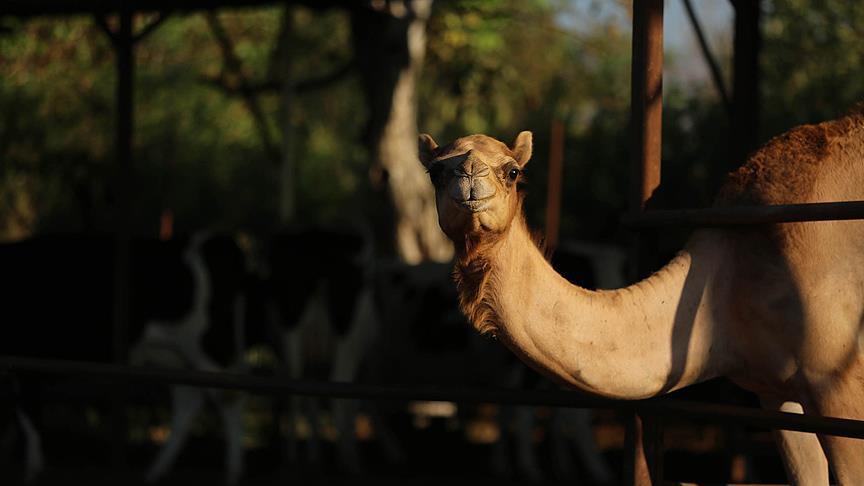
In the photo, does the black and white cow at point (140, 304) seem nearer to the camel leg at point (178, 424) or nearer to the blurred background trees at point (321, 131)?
the camel leg at point (178, 424)

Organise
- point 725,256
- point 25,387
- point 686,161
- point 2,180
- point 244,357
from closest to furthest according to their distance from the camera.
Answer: point 725,256, point 25,387, point 244,357, point 686,161, point 2,180

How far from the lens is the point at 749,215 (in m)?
4.88

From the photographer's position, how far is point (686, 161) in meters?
18.9

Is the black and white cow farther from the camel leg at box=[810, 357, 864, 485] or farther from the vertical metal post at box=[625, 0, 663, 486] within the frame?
the camel leg at box=[810, 357, 864, 485]

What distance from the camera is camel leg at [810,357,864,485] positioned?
4.94 metres

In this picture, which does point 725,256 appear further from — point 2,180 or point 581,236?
point 2,180

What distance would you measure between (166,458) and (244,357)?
0.99m

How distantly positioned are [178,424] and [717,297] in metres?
6.91

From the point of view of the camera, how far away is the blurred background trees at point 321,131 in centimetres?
1525

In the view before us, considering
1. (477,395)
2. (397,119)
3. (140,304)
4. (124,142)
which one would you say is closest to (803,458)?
(477,395)

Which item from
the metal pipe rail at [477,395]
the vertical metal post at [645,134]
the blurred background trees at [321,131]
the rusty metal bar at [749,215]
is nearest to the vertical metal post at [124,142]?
the blurred background trees at [321,131]

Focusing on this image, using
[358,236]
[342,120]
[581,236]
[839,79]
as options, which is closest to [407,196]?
[358,236]

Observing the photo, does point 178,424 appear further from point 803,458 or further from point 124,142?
point 803,458

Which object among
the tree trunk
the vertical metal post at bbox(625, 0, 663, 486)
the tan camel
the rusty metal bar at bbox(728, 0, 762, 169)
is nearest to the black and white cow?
the tree trunk
